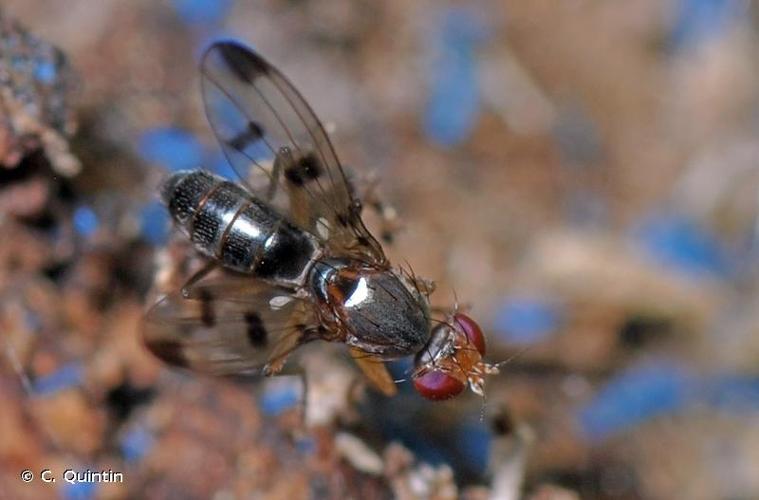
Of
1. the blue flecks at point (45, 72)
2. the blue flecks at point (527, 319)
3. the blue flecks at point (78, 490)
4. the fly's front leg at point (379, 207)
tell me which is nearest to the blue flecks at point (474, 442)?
the blue flecks at point (527, 319)

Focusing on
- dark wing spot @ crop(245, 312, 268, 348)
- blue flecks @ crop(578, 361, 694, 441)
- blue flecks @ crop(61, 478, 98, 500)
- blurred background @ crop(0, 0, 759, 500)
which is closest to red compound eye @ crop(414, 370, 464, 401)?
blurred background @ crop(0, 0, 759, 500)

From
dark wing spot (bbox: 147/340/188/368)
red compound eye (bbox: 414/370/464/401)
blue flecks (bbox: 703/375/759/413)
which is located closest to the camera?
red compound eye (bbox: 414/370/464/401)

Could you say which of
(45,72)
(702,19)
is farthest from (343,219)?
(702,19)

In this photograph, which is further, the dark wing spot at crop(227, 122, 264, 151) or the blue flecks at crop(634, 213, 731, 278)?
the blue flecks at crop(634, 213, 731, 278)

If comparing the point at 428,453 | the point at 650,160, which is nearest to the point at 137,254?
the point at 428,453

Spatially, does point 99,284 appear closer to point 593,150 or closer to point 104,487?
point 104,487

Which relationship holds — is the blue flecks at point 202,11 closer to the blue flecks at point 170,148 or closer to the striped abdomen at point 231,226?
the blue flecks at point 170,148

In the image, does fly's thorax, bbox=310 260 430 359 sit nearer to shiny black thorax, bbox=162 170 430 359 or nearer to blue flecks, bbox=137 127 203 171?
shiny black thorax, bbox=162 170 430 359
